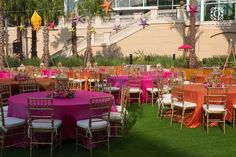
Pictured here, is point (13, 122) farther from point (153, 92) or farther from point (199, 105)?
point (153, 92)

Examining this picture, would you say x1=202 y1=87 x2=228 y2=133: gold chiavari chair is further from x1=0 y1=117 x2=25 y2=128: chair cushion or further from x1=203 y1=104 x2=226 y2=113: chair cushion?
x1=0 y1=117 x2=25 y2=128: chair cushion

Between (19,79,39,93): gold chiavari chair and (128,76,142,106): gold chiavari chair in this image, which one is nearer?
(19,79,39,93): gold chiavari chair

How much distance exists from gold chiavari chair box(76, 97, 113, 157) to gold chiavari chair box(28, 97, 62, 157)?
1.37 ft

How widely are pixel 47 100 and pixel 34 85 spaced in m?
3.70

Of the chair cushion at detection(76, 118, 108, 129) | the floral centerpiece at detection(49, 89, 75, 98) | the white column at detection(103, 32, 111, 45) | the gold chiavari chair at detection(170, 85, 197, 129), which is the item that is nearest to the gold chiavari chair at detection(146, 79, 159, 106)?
the gold chiavari chair at detection(170, 85, 197, 129)

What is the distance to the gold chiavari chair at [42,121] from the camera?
23.8 feet

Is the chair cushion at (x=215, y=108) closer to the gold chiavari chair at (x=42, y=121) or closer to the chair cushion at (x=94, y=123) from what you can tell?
the chair cushion at (x=94, y=123)

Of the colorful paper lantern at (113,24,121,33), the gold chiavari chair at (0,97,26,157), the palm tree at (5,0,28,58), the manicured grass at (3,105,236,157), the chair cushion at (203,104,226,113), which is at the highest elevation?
the palm tree at (5,0,28,58)

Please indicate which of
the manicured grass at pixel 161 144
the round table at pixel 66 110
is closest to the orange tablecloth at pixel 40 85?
the manicured grass at pixel 161 144

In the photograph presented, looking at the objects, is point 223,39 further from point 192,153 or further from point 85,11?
point 192,153

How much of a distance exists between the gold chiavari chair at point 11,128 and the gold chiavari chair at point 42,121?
12.6 inches

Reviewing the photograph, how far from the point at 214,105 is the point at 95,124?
3.30 metres

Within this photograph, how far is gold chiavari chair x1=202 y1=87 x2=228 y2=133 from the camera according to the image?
9.25 metres

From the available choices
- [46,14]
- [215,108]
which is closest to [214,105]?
[215,108]
